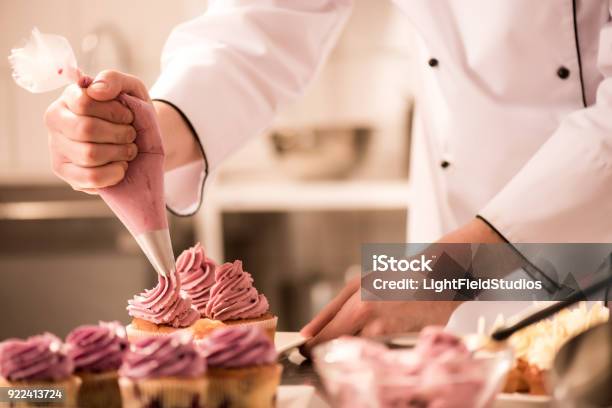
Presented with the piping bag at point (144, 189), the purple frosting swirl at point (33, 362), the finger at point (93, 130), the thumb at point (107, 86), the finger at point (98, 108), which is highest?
the thumb at point (107, 86)

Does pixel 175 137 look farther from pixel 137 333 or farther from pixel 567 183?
pixel 567 183

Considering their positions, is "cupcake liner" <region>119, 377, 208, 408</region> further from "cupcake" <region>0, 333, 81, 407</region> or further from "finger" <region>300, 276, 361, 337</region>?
"finger" <region>300, 276, 361, 337</region>

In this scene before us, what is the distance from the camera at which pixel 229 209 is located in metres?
2.86

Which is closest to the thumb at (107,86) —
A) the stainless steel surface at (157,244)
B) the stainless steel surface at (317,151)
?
the stainless steel surface at (157,244)

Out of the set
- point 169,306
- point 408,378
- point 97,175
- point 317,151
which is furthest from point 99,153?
point 317,151

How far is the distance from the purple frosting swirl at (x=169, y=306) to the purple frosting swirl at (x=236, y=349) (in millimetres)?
269

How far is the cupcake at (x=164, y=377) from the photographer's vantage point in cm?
74

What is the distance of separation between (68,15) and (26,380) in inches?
98.0

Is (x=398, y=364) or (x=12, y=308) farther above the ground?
(x=398, y=364)

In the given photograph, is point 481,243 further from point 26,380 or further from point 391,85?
point 391,85

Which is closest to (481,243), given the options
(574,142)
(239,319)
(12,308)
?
(574,142)

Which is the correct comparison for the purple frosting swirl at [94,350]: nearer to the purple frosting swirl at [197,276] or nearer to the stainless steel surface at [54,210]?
the purple frosting swirl at [197,276]

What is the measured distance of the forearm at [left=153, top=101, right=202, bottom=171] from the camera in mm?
1254

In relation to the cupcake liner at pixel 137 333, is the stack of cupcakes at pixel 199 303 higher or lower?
higher
